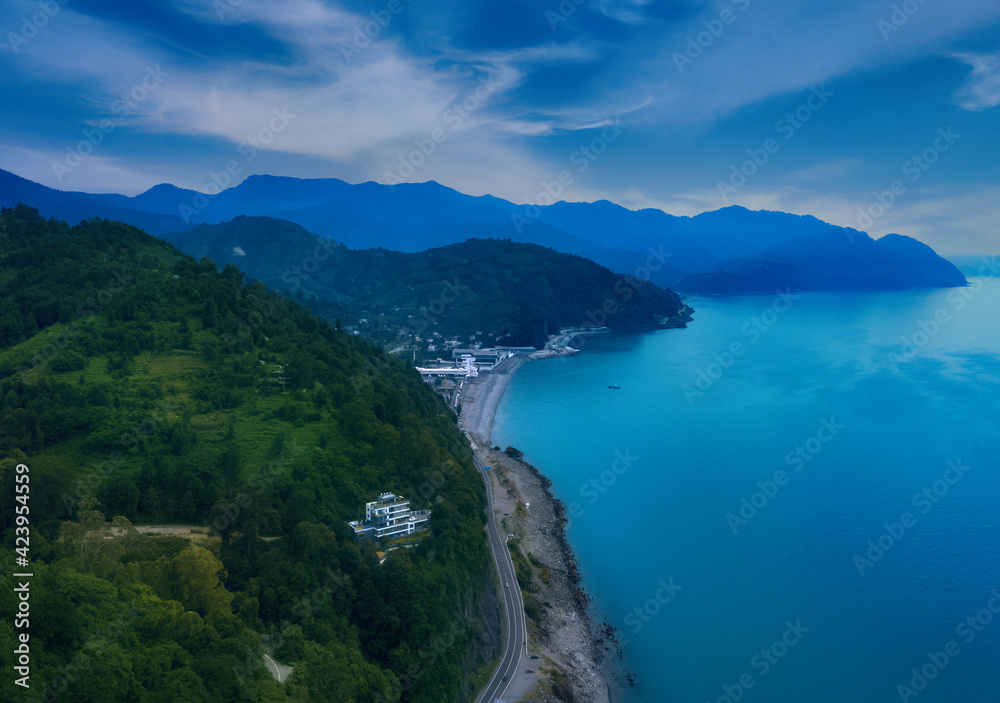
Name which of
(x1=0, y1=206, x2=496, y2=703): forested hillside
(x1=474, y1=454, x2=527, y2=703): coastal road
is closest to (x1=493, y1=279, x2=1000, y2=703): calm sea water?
(x1=474, y1=454, x2=527, y2=703): coastal road

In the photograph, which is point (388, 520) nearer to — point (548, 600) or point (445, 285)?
point (548, 600)

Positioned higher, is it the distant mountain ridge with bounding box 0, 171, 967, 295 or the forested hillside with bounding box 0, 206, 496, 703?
the distant mountain ridge with bounding box 0, 171, 967, 295

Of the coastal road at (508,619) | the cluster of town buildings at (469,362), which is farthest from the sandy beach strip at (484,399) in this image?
the coastal road at (508,619)

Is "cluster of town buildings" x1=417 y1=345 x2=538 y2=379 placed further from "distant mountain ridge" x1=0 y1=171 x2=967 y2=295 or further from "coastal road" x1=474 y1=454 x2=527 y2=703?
"distant mountain ridge" x1=0 y1=171 x2=967 y2=295

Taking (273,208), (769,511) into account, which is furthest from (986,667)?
(273,208)

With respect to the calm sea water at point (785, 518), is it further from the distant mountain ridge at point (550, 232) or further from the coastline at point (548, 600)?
the distant mountain ridge at point (550, 232)

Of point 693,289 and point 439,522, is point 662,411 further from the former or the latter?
point 693,289

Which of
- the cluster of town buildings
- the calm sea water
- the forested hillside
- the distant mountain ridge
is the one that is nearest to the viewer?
the forested hillside
